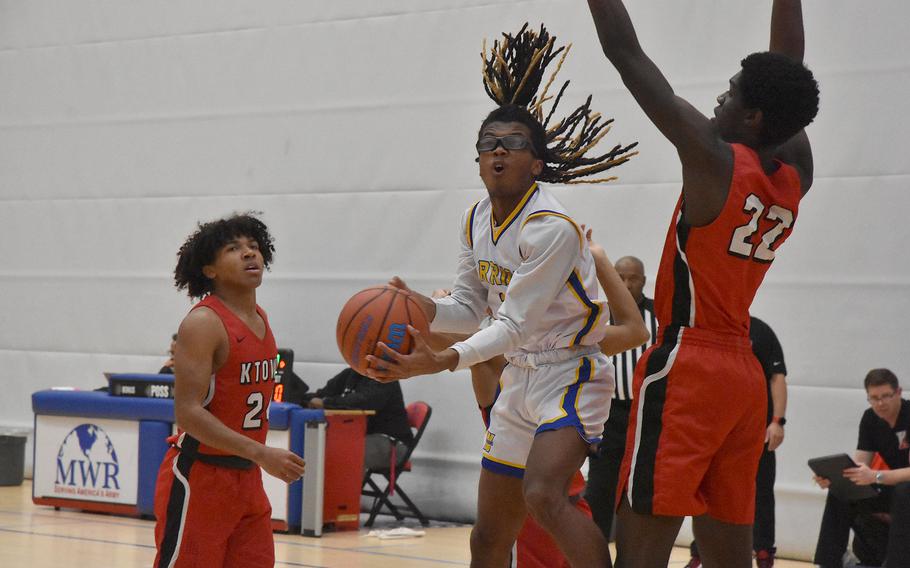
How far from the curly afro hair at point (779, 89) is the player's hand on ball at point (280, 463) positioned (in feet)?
6.00

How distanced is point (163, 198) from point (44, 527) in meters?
3.60

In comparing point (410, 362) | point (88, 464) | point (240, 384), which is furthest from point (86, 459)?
point (410, 362)

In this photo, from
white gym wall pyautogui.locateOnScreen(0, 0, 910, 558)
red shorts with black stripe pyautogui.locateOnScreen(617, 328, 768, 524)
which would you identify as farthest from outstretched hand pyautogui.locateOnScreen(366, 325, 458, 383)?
white gym wall pyautogui.locateOnScreen(0, 0, 910, 558)

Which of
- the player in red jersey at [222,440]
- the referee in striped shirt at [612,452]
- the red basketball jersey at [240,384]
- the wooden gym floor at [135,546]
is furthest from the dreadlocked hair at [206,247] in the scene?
the wooden gym floor at [135,546]

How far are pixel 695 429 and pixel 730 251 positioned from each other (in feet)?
1.72

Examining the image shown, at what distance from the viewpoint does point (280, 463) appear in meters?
3.89

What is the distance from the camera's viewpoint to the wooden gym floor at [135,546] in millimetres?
7133

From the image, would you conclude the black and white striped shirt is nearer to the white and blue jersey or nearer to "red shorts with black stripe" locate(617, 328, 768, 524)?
the white and blue jersey

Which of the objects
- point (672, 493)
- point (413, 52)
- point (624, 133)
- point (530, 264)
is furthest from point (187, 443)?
point (413, 52)

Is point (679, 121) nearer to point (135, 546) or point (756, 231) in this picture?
point (756, 231)

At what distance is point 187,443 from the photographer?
162 inches

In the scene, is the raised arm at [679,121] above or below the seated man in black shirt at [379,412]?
above

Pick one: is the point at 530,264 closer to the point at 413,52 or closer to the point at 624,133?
the point at 624,133

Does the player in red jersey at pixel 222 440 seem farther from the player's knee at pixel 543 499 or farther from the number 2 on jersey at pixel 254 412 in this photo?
the player's knee at pixel 543 499
